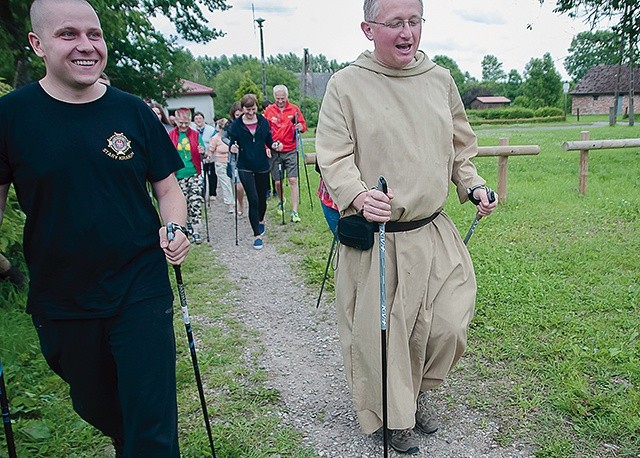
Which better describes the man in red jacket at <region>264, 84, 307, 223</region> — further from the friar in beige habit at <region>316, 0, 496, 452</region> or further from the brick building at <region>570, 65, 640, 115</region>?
the brick building at <region>570, 65, 640, 115</region>

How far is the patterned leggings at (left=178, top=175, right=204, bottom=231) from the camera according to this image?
8.62 meters

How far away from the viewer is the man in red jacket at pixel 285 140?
381 inches

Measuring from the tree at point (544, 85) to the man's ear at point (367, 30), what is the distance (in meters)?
63.0

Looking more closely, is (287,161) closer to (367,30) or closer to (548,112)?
(367,30)

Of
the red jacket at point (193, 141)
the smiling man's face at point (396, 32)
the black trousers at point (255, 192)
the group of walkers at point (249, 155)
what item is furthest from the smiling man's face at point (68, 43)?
the red jacket at point (193, 141)

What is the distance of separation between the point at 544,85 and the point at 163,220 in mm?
65911

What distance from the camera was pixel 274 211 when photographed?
426 inches

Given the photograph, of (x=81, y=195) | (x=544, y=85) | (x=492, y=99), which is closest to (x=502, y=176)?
(x=81, y=195)

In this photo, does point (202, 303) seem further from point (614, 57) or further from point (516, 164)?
point (614, 57)

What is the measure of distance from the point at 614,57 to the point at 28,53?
18282 millimetres

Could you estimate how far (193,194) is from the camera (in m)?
8.66

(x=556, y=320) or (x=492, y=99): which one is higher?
(x=492, y=99)

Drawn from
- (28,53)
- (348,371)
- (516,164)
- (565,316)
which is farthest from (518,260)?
(516,164)

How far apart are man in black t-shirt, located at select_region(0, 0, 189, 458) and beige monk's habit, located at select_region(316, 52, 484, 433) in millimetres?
1006
